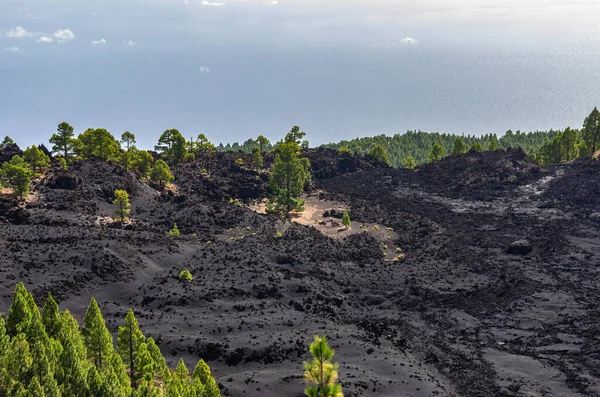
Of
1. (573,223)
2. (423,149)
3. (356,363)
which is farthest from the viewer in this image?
(423,149)

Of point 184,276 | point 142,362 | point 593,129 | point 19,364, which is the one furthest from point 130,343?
point 593,129

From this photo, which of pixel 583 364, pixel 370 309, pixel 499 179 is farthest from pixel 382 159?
pixel 583 364

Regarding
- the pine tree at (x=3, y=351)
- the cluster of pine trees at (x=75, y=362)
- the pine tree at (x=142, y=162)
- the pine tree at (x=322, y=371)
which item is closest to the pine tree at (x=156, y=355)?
the cluster of pine trees at (x=75, y=362)

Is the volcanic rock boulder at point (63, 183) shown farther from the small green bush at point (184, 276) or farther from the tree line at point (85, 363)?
the tree line at point (85, 363)

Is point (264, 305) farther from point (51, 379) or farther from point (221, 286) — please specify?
point (51, 379)

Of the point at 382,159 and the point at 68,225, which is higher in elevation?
the point at 382,159
